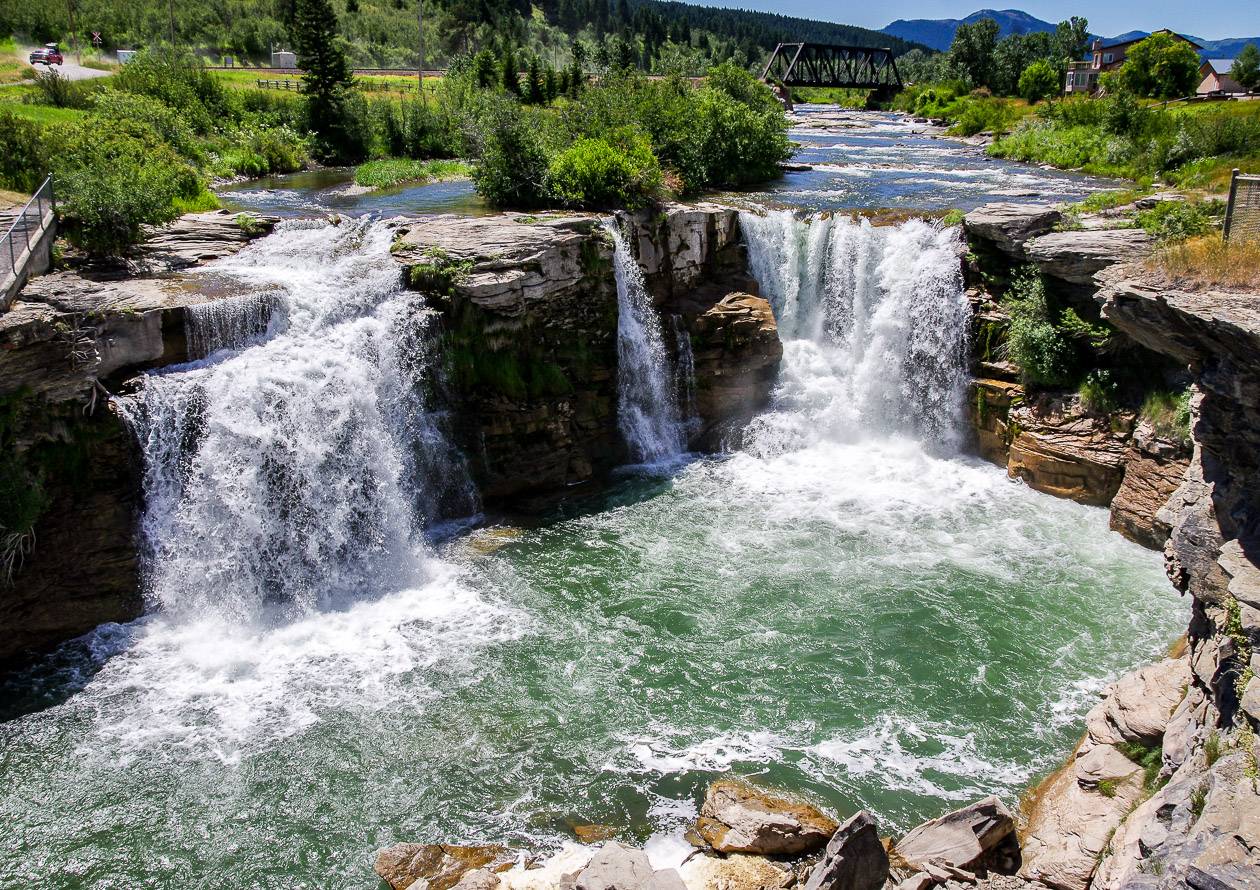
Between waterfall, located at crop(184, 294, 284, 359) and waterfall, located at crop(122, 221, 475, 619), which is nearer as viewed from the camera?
waterfall, located at crop(122, 221, 475, 619)

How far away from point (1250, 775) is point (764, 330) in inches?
618

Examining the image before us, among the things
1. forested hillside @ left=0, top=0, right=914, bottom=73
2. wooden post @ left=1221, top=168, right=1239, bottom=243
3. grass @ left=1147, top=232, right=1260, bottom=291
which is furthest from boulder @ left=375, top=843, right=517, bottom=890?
forested hillside @ left=0, top=0, right=914, bottom=73

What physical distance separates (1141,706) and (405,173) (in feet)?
92.4

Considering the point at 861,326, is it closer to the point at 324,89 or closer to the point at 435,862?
the point at 435,862

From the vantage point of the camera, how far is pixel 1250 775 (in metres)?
7.89

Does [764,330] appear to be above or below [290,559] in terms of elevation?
above

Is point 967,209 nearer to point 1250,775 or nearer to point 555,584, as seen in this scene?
point 555,584

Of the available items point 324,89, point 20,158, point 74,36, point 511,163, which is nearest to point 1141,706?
point 511,163

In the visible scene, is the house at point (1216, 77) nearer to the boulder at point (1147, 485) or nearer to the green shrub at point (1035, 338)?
the green shrub at point (1035, 338)

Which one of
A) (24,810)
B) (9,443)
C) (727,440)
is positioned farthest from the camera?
(727,440)

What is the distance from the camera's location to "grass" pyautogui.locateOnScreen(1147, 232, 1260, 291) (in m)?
10.6

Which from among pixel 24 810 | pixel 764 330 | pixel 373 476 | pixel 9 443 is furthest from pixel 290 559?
pixel 764 330

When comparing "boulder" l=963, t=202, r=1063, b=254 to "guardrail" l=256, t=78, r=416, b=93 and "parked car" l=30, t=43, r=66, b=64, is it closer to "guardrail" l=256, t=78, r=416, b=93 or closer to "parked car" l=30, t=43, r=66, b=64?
"guardrail" l=256, t=78, r=416, b=93

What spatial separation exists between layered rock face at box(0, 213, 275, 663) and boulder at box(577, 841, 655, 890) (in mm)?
10167
